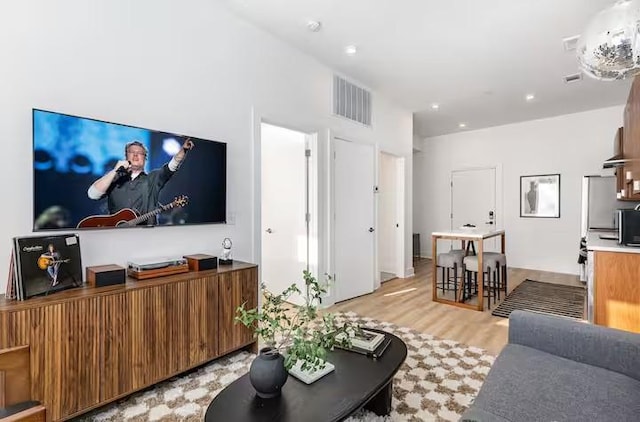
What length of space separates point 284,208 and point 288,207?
0.07 metres

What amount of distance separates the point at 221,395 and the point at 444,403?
1.39m

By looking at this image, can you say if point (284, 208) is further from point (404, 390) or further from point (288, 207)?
point (404, 390)

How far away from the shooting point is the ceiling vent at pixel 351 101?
165 inches

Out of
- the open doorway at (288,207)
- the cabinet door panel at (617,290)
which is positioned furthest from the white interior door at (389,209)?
the cabinet door panel at (617,290)

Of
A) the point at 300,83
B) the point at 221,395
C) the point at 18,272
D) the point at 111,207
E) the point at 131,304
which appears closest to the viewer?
the point at 221,395

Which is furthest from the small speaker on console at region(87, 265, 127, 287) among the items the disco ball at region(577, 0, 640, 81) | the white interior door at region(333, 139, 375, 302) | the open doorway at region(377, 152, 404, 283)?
the open doorway at region(377, 152, 404, 283)

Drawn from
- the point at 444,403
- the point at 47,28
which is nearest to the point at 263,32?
the point at 47,28

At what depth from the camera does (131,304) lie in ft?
6.59

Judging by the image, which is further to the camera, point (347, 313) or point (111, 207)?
point (347, 313)

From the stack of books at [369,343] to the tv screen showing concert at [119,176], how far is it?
1.58m

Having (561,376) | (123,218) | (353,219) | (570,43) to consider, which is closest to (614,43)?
(561,376)

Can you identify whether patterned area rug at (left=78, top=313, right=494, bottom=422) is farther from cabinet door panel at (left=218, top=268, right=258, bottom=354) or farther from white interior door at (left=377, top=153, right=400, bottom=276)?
white interior door at (left=377, top=153, right=400, bottom=276)

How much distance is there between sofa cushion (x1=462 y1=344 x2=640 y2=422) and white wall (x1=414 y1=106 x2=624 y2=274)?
213 inches

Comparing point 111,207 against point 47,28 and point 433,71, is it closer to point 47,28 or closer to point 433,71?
point 47,28
